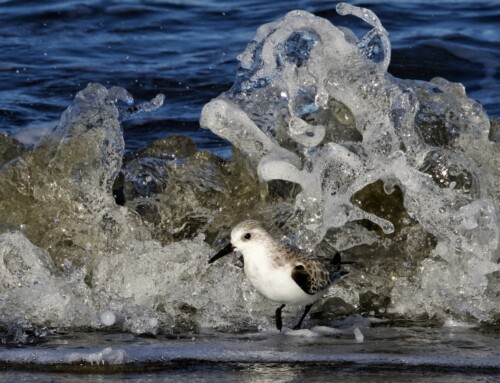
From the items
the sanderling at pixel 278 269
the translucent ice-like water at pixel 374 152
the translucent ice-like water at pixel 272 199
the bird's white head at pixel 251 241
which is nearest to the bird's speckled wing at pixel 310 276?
the sanderling at pixel 278 269

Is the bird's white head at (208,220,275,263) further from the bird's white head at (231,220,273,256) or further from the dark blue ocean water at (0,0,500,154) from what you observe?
the dark blue ocean water at (0,0,500,154)

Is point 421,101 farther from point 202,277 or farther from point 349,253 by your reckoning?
point 202,277

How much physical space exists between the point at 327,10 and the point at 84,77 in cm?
343

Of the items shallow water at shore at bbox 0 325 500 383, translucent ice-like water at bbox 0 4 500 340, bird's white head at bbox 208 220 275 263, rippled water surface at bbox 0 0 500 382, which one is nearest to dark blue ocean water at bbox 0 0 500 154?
rippled water surface at bbox 0 0 500 382

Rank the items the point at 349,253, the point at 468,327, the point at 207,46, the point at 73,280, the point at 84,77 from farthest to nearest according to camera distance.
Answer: the point at 207,46, the point at 84,77, the point at 349,253, the point at 73,280, the point at 468,327

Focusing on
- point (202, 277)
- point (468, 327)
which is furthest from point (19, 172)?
Answer: point (468, 327)

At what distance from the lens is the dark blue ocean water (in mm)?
10258

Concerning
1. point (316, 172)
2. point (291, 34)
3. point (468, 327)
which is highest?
point (291, 34)

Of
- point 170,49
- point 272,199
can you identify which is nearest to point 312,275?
point 272,199

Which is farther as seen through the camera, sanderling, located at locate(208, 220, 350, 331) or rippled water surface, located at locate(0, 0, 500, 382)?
sanderling, located at locate(208, 220, 350, 331)

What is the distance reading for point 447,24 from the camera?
1278 centimetres

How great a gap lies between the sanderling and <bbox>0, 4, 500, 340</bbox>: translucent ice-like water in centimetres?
26

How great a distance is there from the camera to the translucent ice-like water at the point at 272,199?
632 centimetres

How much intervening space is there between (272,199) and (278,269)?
1.71 metres
